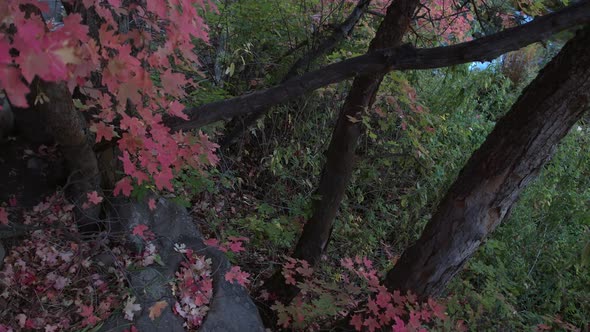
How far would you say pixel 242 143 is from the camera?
4.65 metres

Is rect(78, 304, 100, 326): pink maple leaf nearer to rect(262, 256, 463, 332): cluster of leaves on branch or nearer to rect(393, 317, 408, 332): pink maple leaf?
rect(262, 256, 463, 332): cluster of leaves on branch

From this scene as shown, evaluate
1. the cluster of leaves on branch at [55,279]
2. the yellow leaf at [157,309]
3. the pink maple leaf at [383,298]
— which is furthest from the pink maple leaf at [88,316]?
the pink maple leaf at [383,298]

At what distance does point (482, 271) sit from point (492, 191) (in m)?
1.91

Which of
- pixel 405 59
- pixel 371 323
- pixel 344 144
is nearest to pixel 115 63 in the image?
pixel 405 59

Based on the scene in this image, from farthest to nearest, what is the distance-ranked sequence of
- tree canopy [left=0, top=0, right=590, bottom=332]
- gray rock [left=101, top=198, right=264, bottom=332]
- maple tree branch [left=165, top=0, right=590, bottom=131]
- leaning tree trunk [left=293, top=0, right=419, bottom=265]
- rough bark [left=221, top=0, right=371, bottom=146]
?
rough bark [left=221, top=0, right=371, bottom=146], leaning tree trunk [left=293, top=0, right=419, bottom=265], gray rock [left=101, top=198, right=264, bottom=332], tree canopy [left=0, top=0, right=590, bottom=332], maple tree branch [left=165, top=0, right=590, bottom=131]

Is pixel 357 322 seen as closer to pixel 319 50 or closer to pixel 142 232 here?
pixel 142 232

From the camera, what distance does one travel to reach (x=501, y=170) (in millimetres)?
2449

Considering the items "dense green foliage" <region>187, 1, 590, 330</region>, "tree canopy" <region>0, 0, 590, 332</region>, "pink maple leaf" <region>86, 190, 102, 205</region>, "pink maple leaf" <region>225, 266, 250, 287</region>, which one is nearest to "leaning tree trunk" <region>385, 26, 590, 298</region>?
"tree canopy" <region>0, 0, 590, 332</region>

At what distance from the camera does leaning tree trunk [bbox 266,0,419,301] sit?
10.0 ft

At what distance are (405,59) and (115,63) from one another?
1351 millimetres

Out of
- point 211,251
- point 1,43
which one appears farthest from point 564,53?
point 211,251

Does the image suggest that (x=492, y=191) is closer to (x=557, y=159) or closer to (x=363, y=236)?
(x=363, y=236)

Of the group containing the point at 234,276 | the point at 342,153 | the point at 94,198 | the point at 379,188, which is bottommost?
the point at 234,276

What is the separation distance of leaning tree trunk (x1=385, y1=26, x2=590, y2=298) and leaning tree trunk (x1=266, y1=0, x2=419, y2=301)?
80cm
